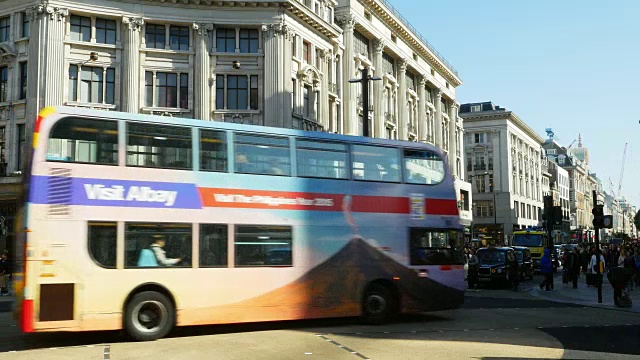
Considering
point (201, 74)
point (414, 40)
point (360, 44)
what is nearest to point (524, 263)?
point (201, 74)

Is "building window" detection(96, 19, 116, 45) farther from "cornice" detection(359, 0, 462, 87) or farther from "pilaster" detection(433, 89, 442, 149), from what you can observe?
"pilaster" detection(433, 89, 442, 149)

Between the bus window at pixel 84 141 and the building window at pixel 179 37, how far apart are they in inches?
1182

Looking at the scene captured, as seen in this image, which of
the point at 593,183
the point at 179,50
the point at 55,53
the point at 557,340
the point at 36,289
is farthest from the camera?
the point at 593,183

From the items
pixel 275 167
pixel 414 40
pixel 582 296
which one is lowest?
pixel 582 296

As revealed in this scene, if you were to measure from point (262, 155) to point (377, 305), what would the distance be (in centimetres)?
445

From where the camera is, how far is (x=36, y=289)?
11398 mm

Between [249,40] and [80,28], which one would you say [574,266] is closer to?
[249,40]

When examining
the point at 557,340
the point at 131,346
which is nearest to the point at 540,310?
the point at 557,340

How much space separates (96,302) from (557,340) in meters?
8.76

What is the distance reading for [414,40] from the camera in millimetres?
69375

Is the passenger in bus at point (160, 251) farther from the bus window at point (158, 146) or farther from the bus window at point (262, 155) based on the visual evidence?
the bus window at point (262, 155)

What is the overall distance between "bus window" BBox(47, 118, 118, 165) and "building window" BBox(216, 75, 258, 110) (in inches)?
1157

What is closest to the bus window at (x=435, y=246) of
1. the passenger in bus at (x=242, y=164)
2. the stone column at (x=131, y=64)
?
the passenger in bus at (x=242, y=164)

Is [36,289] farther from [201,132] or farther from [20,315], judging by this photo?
[201,132]
